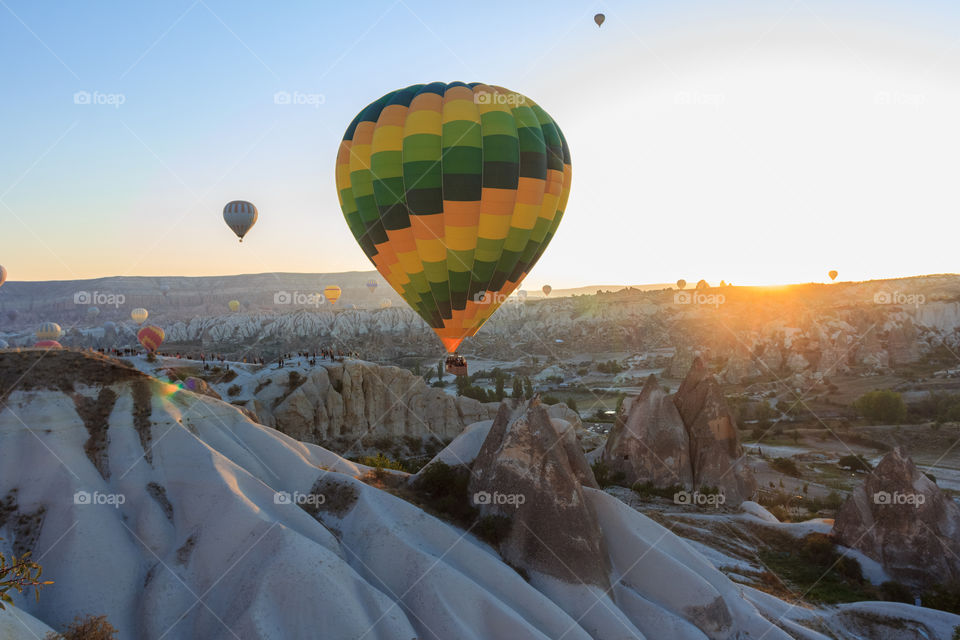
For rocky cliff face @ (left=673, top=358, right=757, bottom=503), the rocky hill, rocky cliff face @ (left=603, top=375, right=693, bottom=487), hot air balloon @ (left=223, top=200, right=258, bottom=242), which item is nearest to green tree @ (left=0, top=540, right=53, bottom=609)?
the rocky hill

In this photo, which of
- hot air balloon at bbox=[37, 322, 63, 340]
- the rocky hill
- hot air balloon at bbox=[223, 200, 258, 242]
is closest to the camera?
the rocky hill

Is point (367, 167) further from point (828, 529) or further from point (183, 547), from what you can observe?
point (828, 529)

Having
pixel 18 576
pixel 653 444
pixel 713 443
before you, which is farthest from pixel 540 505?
pixel 713 443

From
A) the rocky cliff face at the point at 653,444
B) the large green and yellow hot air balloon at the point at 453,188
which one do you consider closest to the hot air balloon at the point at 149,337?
the large green and yellow hot air balloon at the point at 453,188

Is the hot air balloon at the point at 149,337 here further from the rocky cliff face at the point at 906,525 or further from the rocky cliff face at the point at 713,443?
the rocky cliff face at the point at 906,525

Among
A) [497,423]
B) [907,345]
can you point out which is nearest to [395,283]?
[497,423]

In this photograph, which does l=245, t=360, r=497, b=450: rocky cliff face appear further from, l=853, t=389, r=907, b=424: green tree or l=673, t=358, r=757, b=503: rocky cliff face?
l=853, t=389, r=907, b=424: green tree
